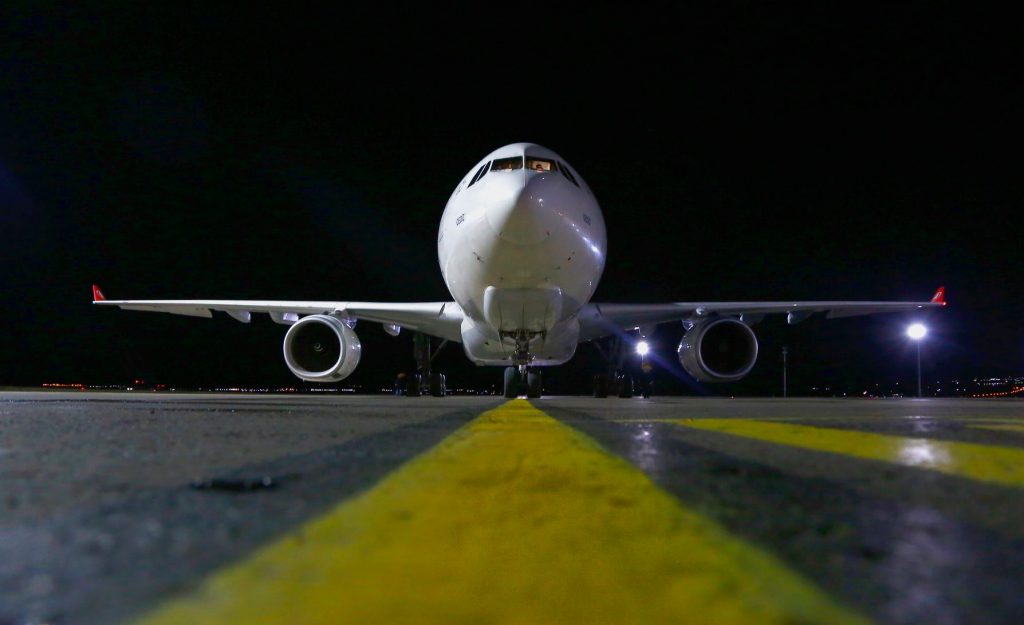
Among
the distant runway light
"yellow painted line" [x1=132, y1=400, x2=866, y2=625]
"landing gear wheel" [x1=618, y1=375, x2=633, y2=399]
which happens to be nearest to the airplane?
"landing gear wheel" [x1=618, y1=375, x2=633, y2=399]

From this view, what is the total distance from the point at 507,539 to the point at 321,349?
31.0 feet

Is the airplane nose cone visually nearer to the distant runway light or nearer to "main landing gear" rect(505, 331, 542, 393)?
"main landing gear" rect(505, 331, 542, 393)

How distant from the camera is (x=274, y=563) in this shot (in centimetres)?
85

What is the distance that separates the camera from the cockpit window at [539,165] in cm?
834

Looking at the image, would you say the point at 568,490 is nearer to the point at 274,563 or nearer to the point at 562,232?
the point at 274,563

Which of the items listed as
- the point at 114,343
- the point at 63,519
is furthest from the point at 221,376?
the point at 63,519

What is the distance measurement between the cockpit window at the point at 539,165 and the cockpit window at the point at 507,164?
0.11 meters

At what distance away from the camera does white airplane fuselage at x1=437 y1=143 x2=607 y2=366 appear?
7.75 metres

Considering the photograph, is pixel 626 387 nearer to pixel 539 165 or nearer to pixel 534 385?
pixel 534 385

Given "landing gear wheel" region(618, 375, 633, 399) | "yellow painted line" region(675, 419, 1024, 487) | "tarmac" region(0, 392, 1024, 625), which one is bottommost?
"tarmac" region(0, 392, 1024, 625)

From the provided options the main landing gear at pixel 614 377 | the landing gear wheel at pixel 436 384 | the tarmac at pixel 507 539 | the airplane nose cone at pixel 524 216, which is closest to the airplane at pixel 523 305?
the airplane nose cone at pixel 524 216

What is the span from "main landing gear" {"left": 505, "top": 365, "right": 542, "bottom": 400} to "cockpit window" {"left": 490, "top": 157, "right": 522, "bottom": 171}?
10.8ft

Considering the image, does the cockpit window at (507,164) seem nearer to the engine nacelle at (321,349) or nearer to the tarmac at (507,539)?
the engine nacelle at (321,349)

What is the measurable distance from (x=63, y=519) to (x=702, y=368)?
9590 millimetres
